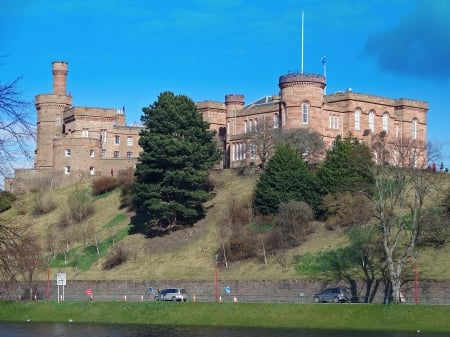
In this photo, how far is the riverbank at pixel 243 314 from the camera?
46.4 m

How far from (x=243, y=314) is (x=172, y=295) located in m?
9.36

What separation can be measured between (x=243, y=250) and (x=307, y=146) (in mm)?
18955

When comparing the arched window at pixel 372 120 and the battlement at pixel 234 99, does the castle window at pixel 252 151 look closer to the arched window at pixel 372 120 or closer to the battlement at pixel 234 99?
the battlement at pixel 234 99

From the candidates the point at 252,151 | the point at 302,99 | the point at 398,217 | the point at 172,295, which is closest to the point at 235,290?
the point at 172,295

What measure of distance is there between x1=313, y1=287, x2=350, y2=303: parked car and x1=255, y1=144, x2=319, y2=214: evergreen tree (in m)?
18.3

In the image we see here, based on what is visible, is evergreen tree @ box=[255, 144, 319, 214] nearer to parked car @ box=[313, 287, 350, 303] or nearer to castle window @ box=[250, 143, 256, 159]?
castle window @ box=[250, 143, 256, 159]

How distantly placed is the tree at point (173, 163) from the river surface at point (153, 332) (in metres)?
26.0

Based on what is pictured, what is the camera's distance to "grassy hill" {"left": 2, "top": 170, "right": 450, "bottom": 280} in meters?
65.1

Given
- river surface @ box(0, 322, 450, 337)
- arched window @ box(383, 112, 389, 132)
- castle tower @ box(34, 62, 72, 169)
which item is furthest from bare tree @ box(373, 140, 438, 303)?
castle tower @ box(34, 62, 72, 169)

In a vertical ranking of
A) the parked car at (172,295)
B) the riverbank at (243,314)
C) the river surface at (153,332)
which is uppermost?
the parked car at (172,295)

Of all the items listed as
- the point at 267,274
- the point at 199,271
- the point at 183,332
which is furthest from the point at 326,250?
the point at 183,332

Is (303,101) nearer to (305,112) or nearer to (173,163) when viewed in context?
(305,112)

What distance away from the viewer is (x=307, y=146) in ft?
277

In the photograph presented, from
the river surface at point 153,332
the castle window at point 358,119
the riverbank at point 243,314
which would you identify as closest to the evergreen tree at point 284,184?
the castle window at point 358,119
